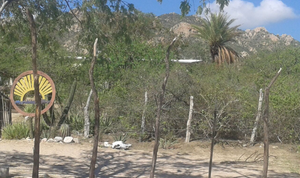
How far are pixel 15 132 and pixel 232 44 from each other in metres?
44.7

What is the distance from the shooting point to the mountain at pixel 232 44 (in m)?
30.0

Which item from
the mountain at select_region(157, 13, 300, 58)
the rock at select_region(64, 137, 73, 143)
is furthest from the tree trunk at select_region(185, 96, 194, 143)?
the mountain at select_region(157, 13, 300, 58)

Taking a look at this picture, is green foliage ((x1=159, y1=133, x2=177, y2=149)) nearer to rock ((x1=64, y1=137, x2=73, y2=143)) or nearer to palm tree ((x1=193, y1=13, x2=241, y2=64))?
rock ((x1=64, y1=137, x2=73, y2=143))

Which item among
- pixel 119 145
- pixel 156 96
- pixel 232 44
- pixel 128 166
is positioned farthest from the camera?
pixel 232 44

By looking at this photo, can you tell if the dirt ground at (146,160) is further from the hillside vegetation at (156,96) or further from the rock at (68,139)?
the hillside vegetation at (156,96)

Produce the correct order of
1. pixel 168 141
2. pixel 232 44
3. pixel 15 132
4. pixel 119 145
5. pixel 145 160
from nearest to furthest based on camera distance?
pixel 145 160 → pixel 119 145 → pixel 168 141 → pixel 15 132 → pixel 232 44

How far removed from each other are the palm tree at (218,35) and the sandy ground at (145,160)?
497 inches

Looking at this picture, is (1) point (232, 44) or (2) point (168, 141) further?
(1) point (232, 44)

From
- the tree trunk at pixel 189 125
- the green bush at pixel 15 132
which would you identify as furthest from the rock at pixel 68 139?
the tree trunk at pixel 189 125

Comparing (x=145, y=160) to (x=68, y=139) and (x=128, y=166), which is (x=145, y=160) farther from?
(x=68, y=139)

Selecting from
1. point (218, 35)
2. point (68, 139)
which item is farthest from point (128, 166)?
point (218, 35)

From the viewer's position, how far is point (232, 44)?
5350cm

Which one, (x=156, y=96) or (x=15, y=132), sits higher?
(x=156, y=96)

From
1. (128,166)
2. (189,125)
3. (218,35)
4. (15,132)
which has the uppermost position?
(218,35)
